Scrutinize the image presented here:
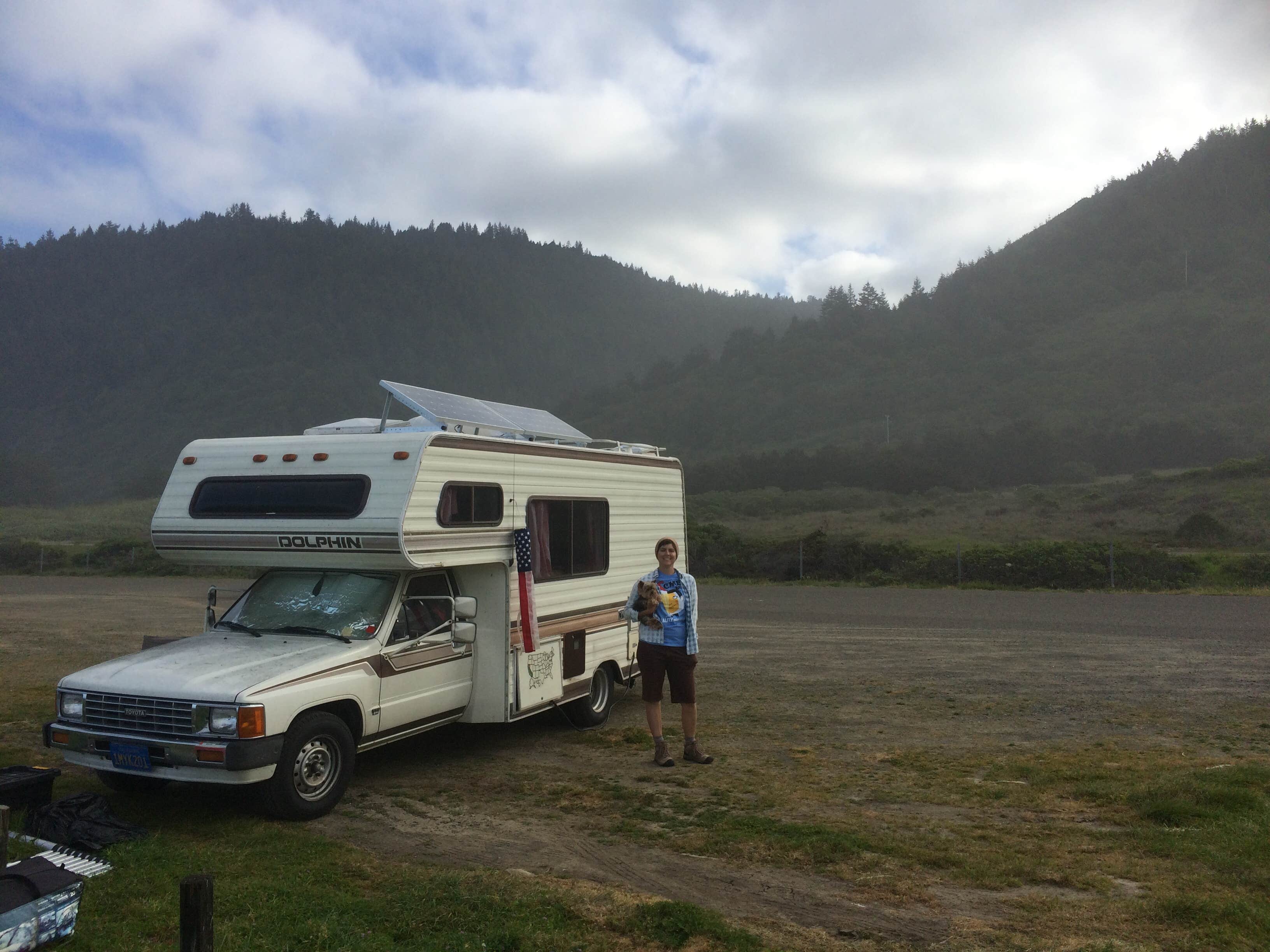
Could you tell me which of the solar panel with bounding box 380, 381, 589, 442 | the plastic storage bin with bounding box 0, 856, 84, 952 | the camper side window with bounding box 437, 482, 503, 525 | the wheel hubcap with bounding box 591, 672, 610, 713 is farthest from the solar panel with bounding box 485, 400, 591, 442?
the plastic storage bin with bounding box 0, 856, 84, 952

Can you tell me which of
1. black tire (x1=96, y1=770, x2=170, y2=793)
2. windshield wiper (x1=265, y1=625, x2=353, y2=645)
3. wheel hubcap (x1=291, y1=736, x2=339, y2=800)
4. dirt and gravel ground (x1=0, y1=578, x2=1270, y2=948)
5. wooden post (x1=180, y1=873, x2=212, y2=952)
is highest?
windshield wiper (x1=265, y1=625, x2=353, y2=645)

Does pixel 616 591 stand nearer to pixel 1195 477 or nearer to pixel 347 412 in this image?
pixel 1195 477

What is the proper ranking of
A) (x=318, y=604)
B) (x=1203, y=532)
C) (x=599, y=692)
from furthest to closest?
(x=1203, y=532) → (x=599, y=692) → (x=318, y=604)

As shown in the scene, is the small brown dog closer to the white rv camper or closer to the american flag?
the american flag

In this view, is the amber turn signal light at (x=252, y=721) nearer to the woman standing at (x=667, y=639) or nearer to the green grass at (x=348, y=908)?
the green grass at (x=348, y=908)

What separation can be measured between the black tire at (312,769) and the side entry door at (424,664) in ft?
1.58

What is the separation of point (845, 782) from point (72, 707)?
18.2 feet

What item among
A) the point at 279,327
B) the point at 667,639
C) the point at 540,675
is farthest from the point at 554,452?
the point at 279,327

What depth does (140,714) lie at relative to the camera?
6.45 metres

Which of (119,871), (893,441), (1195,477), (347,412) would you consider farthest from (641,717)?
(347,412)

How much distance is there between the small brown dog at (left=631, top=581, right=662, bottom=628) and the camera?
826 cm

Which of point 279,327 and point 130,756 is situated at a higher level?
point 279,327

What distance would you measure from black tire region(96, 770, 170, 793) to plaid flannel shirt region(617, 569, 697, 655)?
363cm

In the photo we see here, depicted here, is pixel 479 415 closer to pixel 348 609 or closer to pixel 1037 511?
pixel 348 609
